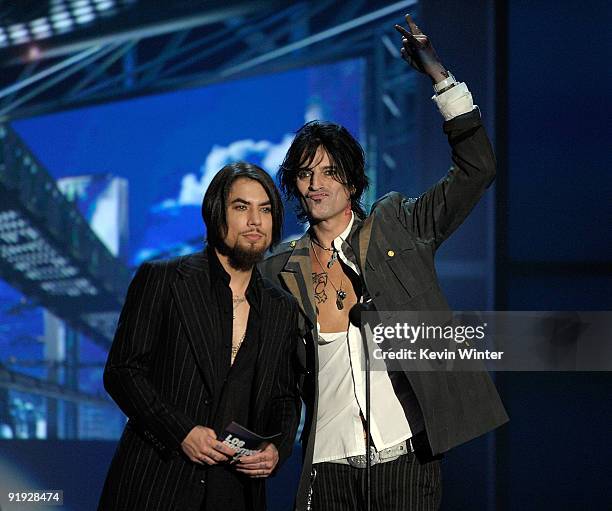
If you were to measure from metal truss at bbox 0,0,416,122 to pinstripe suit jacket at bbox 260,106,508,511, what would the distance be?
172 cm

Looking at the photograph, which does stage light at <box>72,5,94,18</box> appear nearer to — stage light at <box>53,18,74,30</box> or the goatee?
stage light at <box>53,18,74,30</box>

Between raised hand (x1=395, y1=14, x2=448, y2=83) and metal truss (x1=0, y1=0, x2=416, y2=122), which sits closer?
raised hand (x1=395, y1=14, x2=448, y2=83)

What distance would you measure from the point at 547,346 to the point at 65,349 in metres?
2.35

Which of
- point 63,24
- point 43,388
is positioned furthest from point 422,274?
point 63,24

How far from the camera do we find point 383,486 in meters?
2.49

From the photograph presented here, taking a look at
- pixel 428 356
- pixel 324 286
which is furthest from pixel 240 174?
pixel 428 356

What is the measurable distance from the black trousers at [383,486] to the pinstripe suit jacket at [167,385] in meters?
0.22

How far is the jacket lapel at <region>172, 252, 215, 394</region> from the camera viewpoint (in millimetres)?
2316

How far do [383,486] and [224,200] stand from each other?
0.91 m

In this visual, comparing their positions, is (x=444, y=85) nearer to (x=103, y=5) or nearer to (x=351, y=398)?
(x=351, y=398)

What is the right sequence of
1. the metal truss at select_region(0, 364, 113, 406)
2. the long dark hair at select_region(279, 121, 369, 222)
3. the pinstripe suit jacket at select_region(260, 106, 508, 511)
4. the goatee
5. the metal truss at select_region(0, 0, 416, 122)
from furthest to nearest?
1. the metal truss at select_region(0, 364, 113, 406)
2. the metal truss at select_region(0, 0, 416, 122)
3. the long dark hair at select_region(279, 121, 369, 222)
4. the pinstripe suit jacket at select_region(260, 106, 508, 511)
5. the goatee

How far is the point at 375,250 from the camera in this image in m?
2.67

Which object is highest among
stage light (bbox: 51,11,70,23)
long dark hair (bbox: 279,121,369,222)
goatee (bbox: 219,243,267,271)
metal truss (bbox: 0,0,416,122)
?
stage light (bbox: 51,11,70,23)

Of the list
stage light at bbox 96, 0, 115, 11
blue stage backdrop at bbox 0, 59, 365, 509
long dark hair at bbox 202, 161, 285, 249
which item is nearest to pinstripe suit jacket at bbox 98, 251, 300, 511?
long dark hair at bbox 202, 161, 285, 249
